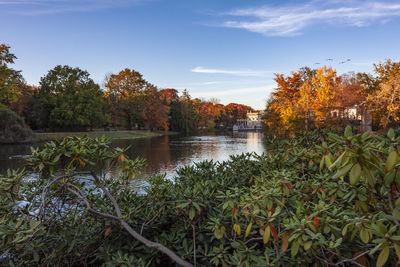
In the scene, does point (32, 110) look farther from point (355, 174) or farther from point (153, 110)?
point (355, 174)

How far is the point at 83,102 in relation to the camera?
39906 mm

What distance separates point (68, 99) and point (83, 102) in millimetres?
2210

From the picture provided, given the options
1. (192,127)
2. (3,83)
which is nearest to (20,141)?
(3,83)

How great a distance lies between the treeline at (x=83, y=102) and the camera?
36.4m

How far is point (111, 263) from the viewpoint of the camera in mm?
2133

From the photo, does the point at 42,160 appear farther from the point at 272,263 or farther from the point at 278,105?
the point at 278,105

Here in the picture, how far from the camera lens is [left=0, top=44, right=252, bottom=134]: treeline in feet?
119

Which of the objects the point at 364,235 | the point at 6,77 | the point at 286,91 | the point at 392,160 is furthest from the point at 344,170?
the point at 6,77

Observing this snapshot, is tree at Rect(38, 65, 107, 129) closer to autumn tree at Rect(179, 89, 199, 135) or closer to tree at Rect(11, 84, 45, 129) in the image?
tree at Rect(11, 84, 45, 129)

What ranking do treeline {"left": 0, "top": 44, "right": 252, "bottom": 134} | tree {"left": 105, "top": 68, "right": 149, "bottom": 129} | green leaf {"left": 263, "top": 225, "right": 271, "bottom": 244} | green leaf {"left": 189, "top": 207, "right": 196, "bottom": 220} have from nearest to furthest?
green leaf {"left": 263, "top": 225, "right": 271, "bottom": 244}
green leaf {"left": 189, "top": 207, "right": 196, "bottom": 220}
treeline {"left": 0, "top": 44, "right": 252, "bottom": 134}
tree {"left": 105, "top": 68, "right": 149, "bottom": 129}

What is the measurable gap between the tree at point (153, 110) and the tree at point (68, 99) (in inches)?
573

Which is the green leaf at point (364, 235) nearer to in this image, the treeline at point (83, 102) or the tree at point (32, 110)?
the treeline at point (83, 102)

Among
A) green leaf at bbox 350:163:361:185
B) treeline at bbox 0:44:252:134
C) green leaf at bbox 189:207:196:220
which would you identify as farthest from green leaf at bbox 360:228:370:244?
treeline at bbox 0:44:252:134

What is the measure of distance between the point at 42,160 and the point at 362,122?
2584 cm
